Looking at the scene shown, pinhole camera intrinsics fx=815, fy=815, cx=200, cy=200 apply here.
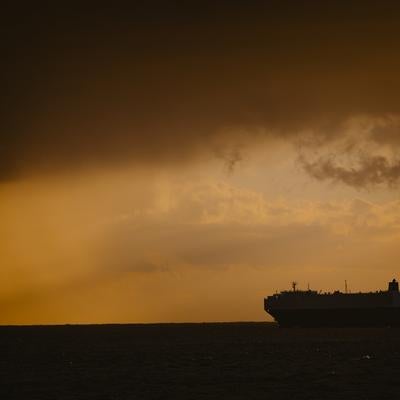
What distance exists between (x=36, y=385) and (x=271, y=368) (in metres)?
25.9

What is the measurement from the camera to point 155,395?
62562 mm

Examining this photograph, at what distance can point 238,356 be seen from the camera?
11031 cm

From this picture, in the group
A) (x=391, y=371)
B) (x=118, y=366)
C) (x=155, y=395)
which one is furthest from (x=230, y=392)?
(x=118, y=366)

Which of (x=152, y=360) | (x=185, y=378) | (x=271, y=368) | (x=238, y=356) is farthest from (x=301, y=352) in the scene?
(x=185, y=378)

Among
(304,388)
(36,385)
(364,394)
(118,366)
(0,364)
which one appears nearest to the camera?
(364,394)

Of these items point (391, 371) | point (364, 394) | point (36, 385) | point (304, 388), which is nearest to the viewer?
point (364, 394)

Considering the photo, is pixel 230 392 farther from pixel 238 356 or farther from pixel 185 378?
pixel 238 356

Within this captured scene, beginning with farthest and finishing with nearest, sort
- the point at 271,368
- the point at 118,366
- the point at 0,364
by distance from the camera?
the point at 0,364 → the point at 118,366 → the point at 271,368

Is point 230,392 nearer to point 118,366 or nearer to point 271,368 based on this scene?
point 271,368

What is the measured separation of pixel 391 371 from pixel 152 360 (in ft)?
117

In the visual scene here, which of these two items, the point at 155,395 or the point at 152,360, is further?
the point at 152,360

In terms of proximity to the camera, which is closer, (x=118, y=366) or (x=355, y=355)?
(x=118, y=366)

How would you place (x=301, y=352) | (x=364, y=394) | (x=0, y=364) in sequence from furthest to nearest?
(x=301, y=352)
(x=0, y=364)
(x=364, y=394)

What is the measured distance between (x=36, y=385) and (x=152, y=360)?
34.5m
